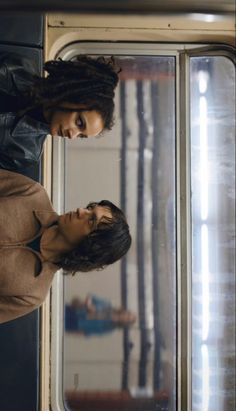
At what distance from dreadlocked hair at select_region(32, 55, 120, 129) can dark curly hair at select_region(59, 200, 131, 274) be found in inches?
12.3

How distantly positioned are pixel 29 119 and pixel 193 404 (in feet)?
4.52

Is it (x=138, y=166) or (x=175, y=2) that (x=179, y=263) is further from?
(x=175, y=2)

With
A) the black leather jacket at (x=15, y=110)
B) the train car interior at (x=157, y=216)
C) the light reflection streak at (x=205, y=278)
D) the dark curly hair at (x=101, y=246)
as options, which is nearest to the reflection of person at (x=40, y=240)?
the dark curly hair at (x=101, y=246)

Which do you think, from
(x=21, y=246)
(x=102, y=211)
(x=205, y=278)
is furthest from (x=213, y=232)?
(x=21, y=246)

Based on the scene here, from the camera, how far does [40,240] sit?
164 cm

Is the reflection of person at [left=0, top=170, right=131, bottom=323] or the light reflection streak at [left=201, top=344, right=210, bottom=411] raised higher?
the reflection of person at [left=0, top=170, right=131, bottom=323]

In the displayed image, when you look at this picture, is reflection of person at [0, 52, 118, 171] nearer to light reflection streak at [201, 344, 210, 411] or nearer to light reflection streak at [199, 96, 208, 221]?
light reflection streak at [199, 96, 208, 221]

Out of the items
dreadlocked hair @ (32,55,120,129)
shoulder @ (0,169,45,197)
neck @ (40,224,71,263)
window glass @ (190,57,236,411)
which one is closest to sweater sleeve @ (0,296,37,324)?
neck @ (40,224,71,263)

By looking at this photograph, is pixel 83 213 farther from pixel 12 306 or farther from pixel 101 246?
pixel 12 306

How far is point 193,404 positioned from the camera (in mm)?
2123

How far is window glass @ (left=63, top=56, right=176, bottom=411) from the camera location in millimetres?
2111

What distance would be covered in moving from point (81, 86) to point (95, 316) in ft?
3.40

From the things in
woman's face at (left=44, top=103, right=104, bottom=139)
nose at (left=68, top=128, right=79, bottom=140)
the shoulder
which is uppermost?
woman's face at (left=44, top=103, right=104, bottom=139)

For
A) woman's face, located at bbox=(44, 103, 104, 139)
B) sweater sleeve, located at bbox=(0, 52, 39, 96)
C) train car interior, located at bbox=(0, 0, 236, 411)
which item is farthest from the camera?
train car interior, located at bbox=(0, 0, 236, 411)
